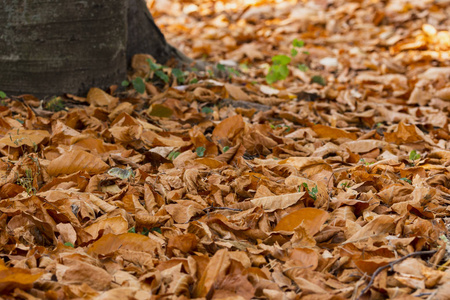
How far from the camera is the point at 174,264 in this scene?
5.11ft

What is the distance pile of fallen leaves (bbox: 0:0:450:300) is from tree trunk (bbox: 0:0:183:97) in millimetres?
117

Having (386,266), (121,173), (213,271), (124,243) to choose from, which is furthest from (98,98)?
(386,266)

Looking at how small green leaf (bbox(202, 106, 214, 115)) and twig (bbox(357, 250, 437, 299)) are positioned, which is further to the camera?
small green leaf (bbox(202, 106, 214, 115))

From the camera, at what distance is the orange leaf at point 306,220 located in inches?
69.4

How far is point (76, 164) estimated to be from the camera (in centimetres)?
221

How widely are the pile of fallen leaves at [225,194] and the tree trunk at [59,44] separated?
4.6 inches

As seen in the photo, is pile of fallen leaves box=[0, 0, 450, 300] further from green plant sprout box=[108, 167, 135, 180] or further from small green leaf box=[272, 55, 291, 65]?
small green leaf box=[272, 55, 291, 65]

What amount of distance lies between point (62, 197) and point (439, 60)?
163 inches

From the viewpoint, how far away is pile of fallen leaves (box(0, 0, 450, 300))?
58.9 inches

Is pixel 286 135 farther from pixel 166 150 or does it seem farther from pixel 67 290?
pixel 67 290

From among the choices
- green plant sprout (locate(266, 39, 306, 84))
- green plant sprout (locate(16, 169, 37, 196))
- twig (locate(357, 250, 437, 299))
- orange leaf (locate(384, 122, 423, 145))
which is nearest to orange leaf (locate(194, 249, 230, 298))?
twig (locate(357, 250, 437, 299))

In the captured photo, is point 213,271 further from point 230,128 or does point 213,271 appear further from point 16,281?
point 230,128

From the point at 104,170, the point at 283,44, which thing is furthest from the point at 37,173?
the point at 283,44

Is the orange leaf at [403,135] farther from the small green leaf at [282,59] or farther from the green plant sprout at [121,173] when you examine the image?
the green plant sprout at [121,173]
